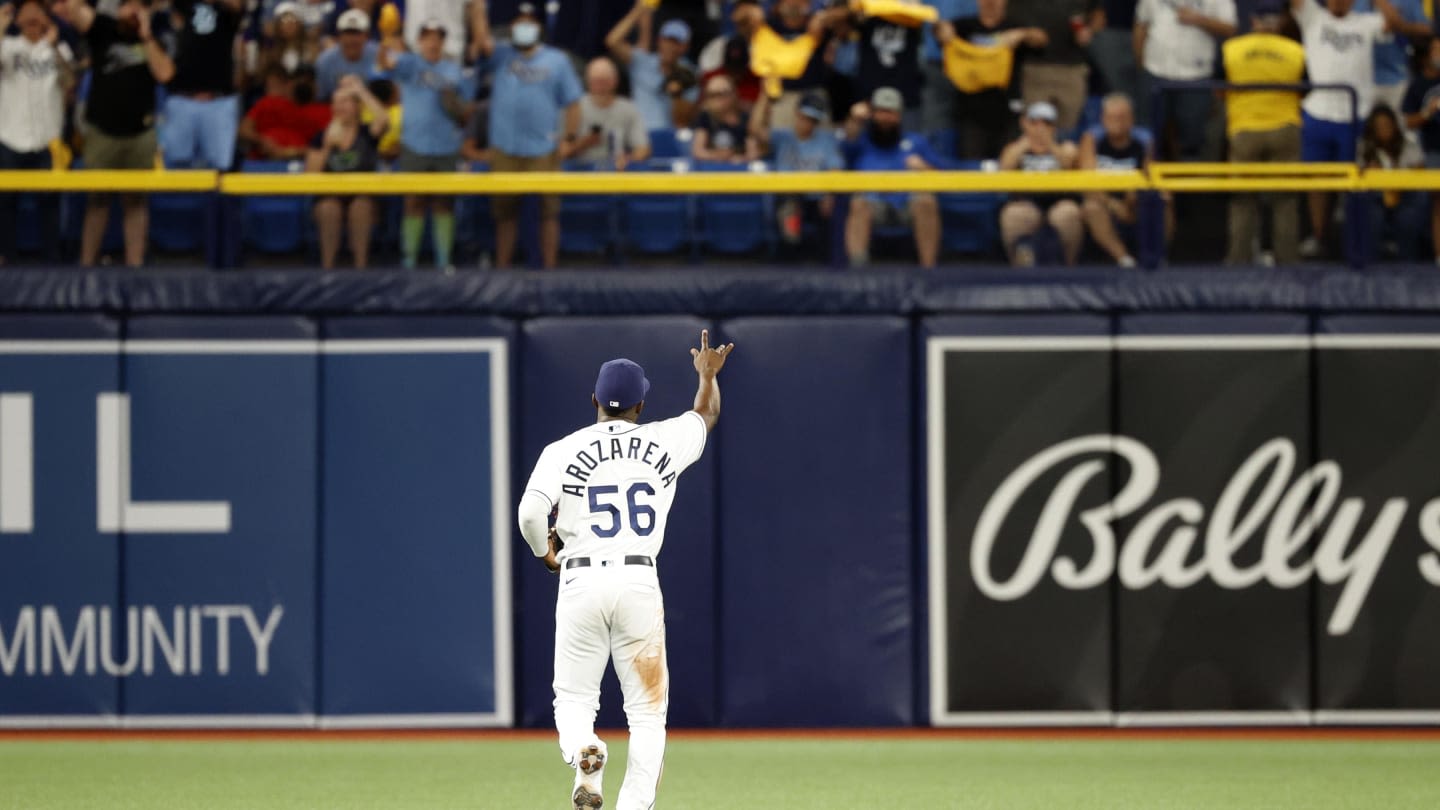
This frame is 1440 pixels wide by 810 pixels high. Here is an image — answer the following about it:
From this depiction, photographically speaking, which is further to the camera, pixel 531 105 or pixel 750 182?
pixel 531 105

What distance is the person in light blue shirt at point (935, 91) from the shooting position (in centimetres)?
1357

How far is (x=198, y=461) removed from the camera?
1241 centimetres

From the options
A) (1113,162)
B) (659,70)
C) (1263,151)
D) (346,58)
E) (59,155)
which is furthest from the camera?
(659,70)

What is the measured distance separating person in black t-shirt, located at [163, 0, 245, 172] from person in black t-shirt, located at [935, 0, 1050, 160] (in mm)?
5012

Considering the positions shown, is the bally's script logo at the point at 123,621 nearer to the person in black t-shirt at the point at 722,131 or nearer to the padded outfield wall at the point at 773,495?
the padded outfield wall at the point at 773,495

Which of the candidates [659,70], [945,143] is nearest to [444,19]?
[659,70]

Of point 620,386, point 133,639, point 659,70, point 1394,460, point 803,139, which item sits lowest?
point 133,639

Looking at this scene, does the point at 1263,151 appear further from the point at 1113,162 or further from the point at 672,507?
the point at 672,507

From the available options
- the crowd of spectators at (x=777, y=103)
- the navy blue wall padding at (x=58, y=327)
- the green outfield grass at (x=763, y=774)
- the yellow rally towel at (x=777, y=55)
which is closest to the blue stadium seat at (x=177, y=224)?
the crowd of spectators at (x=777, y=103)

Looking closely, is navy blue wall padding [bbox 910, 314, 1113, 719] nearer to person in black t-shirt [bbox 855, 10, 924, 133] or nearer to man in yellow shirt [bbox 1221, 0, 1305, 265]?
man in yellow shirt [bbox 1221, 0, 1305, 265]

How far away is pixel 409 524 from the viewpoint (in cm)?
1241

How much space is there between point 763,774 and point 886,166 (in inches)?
177

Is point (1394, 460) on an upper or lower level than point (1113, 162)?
lower

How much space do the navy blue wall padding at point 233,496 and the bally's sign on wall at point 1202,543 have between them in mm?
4131
